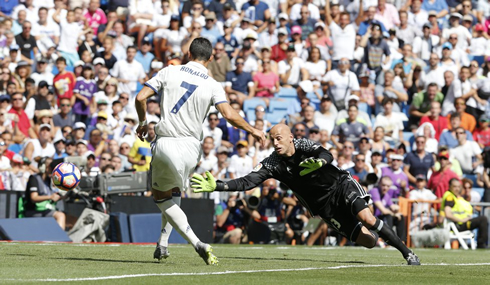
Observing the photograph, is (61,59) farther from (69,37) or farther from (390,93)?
(390,93)

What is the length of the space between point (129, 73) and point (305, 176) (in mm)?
12964

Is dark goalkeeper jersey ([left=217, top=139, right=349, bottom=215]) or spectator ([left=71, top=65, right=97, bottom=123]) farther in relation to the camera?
spectator ([left=71, top=65, right=97, bottom=123])

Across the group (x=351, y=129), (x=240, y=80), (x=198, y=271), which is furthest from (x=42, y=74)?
(x=198, y=271)

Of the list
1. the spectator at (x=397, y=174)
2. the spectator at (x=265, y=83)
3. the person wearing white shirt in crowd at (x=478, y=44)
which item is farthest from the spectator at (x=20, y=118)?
the person wearing white shirt in crowd at (x=478, y=44)

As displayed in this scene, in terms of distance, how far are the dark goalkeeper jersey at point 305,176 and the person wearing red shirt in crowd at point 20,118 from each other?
1099cm

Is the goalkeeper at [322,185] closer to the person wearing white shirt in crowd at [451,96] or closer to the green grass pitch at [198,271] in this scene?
the green grass pitch at [198,271]

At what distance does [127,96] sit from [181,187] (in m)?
12.3

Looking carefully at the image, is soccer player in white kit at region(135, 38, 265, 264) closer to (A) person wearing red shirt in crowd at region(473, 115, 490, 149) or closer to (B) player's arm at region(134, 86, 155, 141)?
(B) player's arm at region(134, 86, 155, 141)

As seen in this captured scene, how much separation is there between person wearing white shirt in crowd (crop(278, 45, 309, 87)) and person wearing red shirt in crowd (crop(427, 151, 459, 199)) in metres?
4.80

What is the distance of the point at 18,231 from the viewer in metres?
14.9

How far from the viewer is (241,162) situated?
1973 cm

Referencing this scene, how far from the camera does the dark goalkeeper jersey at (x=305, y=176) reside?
972 centimetres

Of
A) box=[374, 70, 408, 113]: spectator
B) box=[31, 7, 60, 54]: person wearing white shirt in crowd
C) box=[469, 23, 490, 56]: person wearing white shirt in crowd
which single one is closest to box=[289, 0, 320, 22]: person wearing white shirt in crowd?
box=[374, 70, 408, 113]: spectator

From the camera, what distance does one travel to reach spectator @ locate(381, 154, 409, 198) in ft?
64.4
